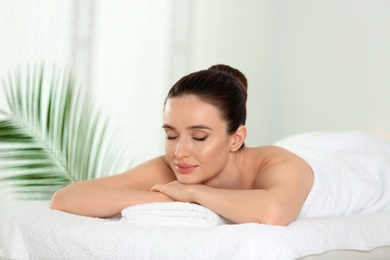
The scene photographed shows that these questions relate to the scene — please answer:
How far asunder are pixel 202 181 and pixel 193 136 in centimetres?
23

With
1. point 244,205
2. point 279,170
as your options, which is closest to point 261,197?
point 244,205

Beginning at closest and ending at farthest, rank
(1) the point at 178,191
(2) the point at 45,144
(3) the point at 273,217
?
(3) the point at 273,217
(1) the point at 178,191
(2) the point at 45,144

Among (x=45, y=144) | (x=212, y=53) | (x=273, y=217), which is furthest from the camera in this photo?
(x=212, y=53)

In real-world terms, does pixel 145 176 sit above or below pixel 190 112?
below

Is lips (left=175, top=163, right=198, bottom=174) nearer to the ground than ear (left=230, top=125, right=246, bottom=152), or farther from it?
nearer to the ground

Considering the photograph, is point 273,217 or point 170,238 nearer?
point 170,238

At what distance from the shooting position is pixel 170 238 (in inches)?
61.6

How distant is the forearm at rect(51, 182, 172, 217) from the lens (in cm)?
192

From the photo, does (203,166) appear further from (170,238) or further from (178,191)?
(170,238)

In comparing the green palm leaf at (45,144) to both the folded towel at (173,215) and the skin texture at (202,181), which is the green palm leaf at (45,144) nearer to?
the skin texture at (202,181)

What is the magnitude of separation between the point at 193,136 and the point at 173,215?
0.88ft

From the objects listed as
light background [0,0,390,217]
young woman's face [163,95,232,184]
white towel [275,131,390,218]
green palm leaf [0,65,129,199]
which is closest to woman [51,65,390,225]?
young woman's face [163,95,232,184]

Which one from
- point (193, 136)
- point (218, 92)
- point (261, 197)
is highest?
point (218, 92)

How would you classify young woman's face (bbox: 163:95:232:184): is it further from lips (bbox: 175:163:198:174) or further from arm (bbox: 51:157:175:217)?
arm (bbox: 51:157:175:217)
